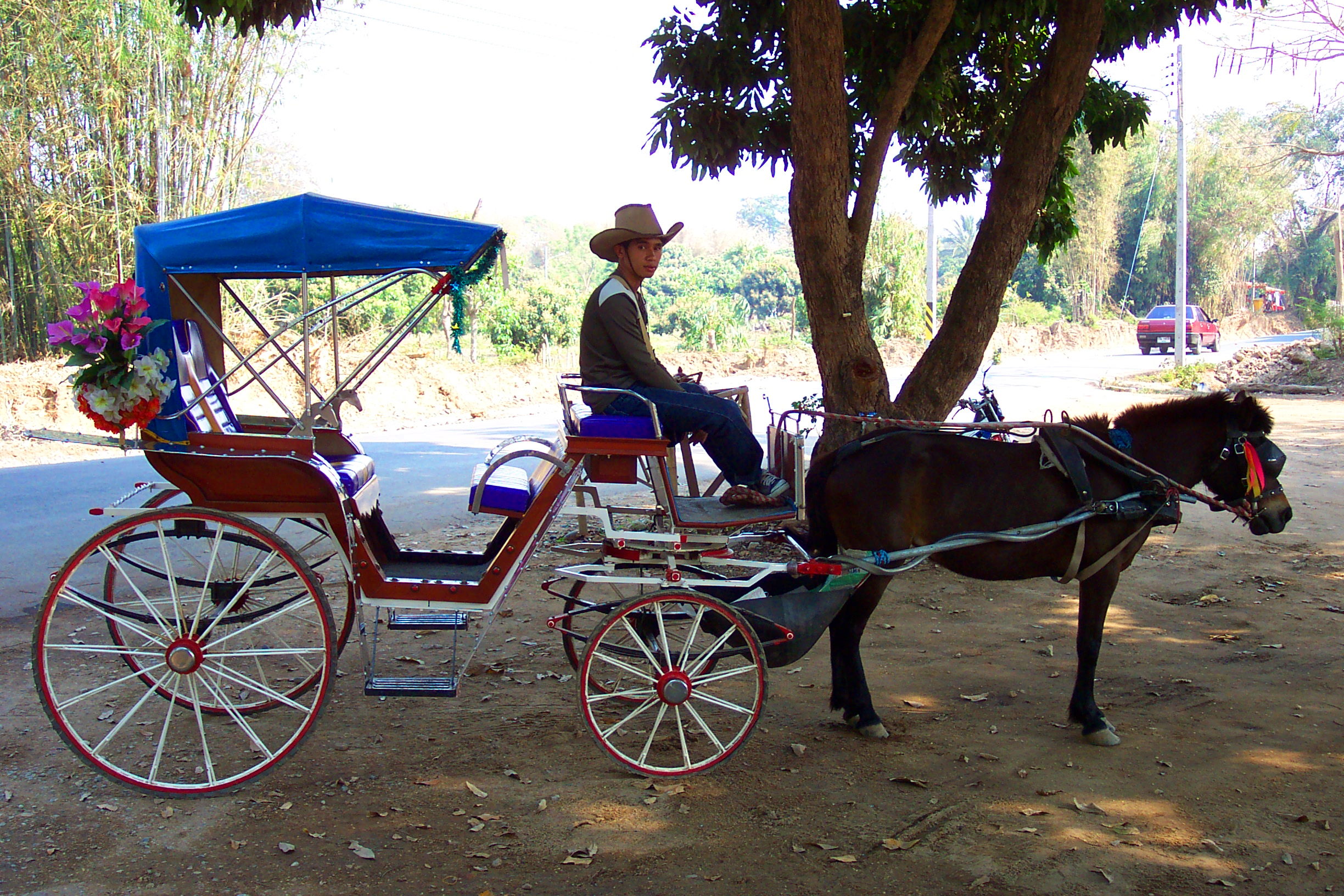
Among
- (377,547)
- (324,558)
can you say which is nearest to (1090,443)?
(377,547)

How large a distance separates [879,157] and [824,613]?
3.85 metres

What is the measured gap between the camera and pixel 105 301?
3.65 metres

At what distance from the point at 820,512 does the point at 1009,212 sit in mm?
2967

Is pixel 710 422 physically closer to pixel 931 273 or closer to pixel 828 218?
pixel 828 218

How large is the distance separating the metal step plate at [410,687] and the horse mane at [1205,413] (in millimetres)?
3094

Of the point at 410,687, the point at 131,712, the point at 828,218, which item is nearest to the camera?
the point at 131,712

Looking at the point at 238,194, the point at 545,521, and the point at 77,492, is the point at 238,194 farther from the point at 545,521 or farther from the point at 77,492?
the point at 545,521

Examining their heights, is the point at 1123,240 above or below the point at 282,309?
above

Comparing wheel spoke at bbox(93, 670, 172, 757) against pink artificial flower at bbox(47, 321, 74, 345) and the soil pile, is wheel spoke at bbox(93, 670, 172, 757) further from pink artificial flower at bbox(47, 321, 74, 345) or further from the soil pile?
the soil pile

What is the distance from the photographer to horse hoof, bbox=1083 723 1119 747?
169 inches

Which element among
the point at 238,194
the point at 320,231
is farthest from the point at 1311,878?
the point at 238,194

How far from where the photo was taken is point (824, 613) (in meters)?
4.17

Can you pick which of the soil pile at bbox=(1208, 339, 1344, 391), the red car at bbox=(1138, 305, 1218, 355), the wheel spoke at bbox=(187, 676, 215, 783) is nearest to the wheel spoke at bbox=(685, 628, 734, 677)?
the wheel spoke at bbox=(187, 676, 215, 783)

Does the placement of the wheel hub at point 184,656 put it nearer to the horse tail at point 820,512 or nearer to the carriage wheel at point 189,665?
the carriage wheel at point 189,665
